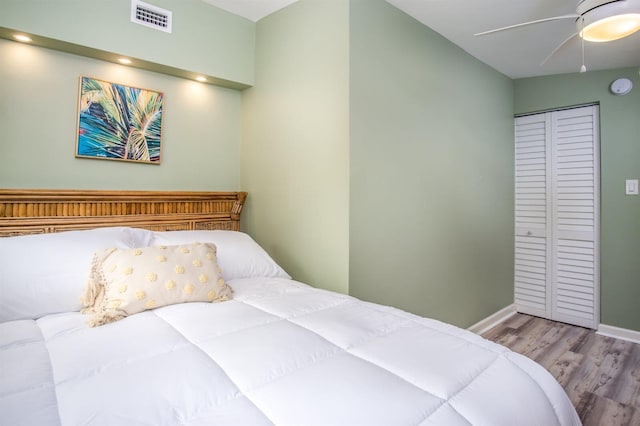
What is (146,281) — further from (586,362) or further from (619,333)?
(619,333)

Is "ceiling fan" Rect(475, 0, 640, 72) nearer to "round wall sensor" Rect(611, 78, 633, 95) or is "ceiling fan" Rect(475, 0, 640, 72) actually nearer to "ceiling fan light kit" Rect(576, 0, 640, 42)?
"ceiling fan light kit" Rect(576, 0, 640, 42)

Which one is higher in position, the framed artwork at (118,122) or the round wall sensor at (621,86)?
the round wall sensor at (621,86)

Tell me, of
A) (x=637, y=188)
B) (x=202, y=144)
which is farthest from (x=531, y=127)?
(x=202, y=144)

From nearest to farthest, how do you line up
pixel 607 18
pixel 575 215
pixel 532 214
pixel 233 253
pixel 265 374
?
pixel 265 374 → pixel 607 18 → pixel 233 253 → pixel 575 215 → pixel 532 214

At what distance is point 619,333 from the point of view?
9.79 ft

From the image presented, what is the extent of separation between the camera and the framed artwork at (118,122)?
211cm

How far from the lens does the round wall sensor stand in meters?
2.90

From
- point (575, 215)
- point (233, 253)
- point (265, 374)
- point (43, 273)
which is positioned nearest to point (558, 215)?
point (575, 215)

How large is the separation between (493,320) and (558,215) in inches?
46.3

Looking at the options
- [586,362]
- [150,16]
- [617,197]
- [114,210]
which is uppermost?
[150,16]

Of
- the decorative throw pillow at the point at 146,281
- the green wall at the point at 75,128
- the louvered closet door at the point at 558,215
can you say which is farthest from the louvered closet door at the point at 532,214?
the decorative throw pillow at the point at 146,281

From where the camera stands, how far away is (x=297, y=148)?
2.33 meters

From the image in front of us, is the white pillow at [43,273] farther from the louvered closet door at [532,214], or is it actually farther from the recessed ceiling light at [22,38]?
the louvered closet door at [532,214]

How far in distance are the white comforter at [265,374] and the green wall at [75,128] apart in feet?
3.35
